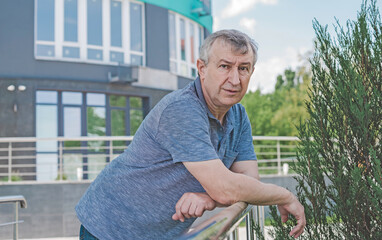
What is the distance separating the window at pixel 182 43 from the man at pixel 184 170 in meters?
15.9

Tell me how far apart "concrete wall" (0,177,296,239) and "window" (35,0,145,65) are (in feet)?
19.8

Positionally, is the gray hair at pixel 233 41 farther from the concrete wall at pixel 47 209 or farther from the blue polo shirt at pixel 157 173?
the concrete wall at pixel 47 209

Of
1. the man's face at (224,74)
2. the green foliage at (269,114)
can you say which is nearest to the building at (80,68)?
the green foliage at (269,114)

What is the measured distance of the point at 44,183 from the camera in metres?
9.80

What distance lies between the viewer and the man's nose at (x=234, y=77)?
2.00 meters

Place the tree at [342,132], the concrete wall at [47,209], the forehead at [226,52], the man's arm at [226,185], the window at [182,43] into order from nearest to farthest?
1. the man's arm at [226,185]
2. the forehead at [226,52]
3. the tree at [342,132]
4. the concrete wall at [47,209]
5. the window at [182,43]

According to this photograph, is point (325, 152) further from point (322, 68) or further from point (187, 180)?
point (187, 180)

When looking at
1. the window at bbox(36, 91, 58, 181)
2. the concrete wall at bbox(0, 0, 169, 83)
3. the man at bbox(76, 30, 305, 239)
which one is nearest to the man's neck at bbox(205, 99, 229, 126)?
the man at bbox(76, 30, 305, 239)

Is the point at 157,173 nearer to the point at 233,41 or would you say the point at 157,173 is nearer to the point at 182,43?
the point at 233,41

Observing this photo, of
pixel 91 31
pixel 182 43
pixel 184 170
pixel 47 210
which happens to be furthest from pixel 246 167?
pixel 182 43

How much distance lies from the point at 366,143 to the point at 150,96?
47.7ft

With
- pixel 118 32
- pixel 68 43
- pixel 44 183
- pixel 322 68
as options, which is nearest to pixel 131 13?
pixel 118 32

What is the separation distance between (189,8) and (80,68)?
5.61 metres

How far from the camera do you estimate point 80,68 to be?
49.4 feet
